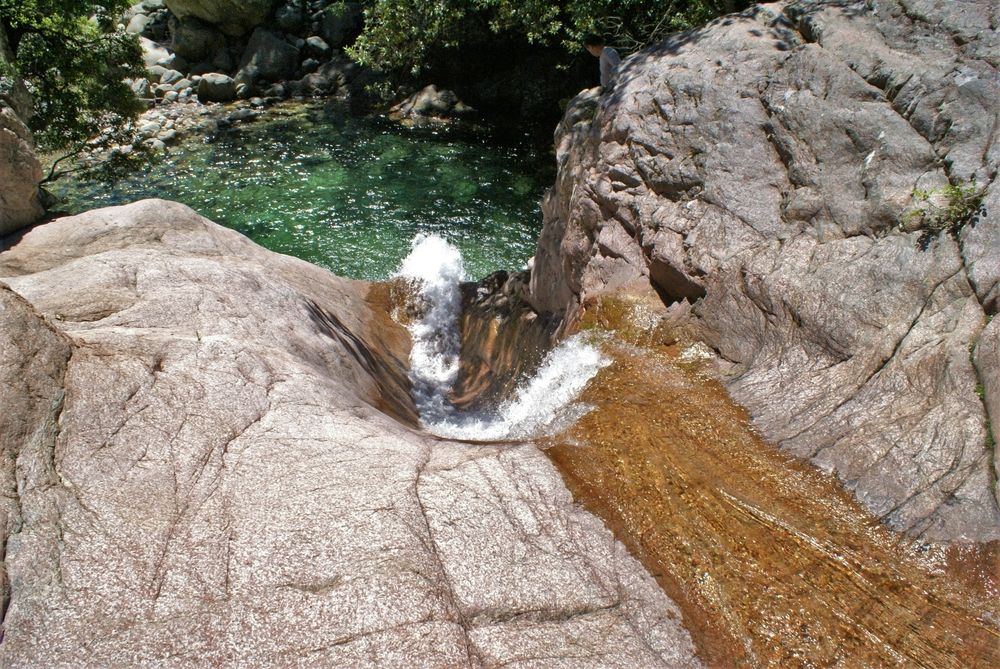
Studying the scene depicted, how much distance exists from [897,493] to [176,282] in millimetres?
7331

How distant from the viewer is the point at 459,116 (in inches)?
889

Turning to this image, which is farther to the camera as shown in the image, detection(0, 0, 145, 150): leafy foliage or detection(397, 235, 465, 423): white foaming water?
detection(0, 0, 145, 150): leafy foliage

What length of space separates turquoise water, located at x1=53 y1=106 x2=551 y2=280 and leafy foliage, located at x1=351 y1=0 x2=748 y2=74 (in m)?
2.63

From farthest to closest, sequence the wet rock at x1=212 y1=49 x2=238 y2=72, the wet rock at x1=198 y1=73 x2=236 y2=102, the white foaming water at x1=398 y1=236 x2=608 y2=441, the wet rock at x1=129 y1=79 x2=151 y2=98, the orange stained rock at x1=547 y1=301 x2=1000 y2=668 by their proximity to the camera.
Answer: the wet rock at x1=212 y1=49 x2=238 y2=72 → the wet rock at x1=198 y1=73 x2=236 y2=102 → the wet rock at x1=129 y1=79 x2=151 y2=98 → the white foaming water at x1=398 y1=236 x2=608 y2=441 → the orange stained rock at x1=547 y1=301 x2=1000 y2=668

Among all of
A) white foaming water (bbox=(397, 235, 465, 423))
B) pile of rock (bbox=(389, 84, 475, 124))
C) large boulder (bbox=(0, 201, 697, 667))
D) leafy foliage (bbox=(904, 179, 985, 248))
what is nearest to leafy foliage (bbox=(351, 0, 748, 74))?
pile of rock (bbox=(389, 84, 475, 124))

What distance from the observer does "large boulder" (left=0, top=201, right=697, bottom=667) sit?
13.4ft

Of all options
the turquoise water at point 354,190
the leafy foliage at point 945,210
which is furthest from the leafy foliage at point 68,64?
the leafy foliage at point 945,210

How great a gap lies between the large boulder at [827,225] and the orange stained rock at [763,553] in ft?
1.08

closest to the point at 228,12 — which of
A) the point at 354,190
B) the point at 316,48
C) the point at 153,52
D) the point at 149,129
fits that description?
the point at 153,52

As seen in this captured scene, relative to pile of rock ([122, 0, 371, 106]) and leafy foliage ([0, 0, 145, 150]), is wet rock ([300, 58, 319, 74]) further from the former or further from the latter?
leafy foliage ([0, 0, 145, 150])

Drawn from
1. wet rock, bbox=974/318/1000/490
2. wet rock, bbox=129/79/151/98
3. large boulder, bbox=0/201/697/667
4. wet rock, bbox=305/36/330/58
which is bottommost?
wet rock, bbox=129/79/151/98

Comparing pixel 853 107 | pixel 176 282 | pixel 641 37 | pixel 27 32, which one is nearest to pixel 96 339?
pixel 176 282

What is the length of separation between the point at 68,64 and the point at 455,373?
9427mm

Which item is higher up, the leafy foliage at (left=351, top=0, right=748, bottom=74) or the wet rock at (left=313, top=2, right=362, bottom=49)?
the leafy foliage at (left=351, top=0, right=748, bottom=74)
